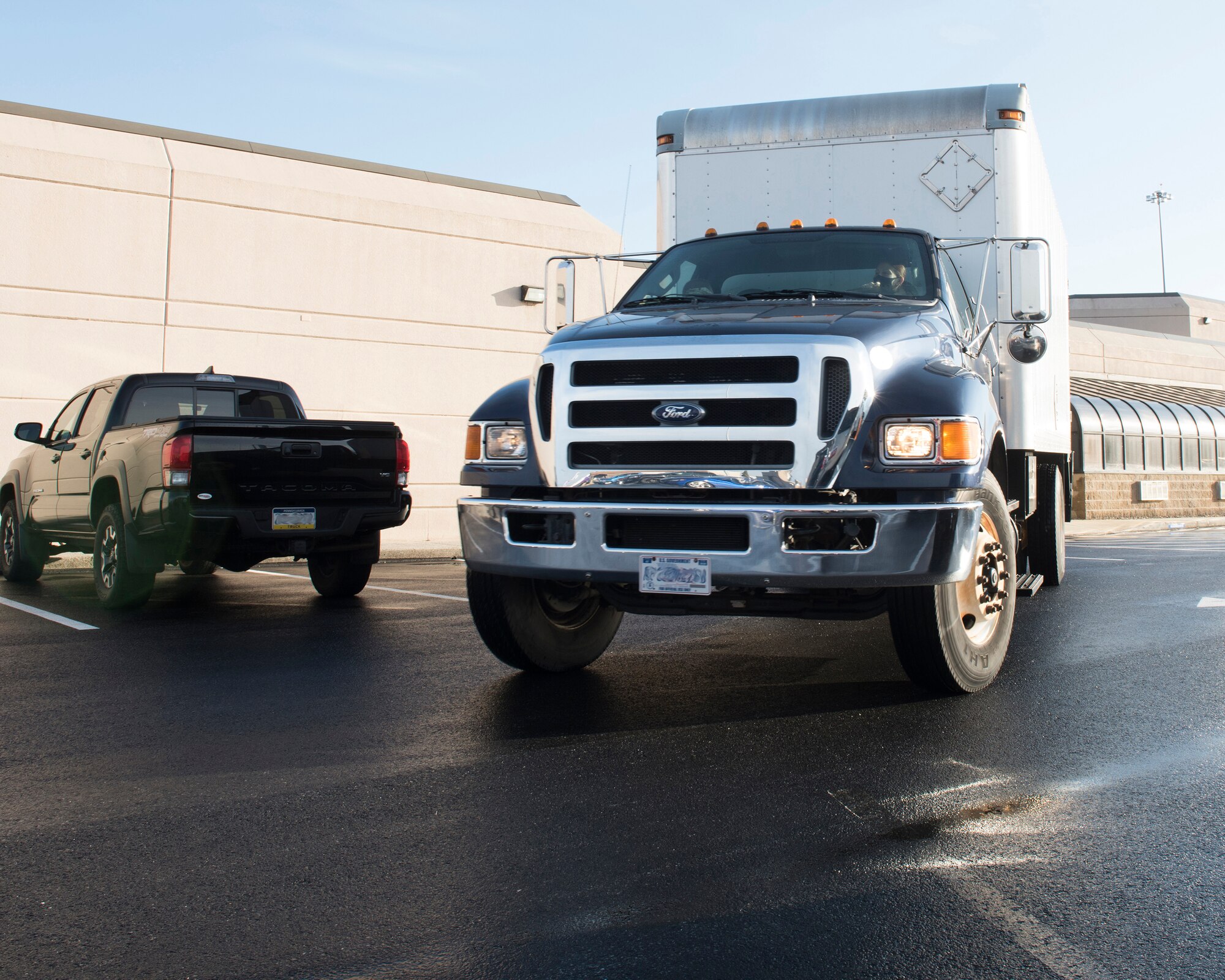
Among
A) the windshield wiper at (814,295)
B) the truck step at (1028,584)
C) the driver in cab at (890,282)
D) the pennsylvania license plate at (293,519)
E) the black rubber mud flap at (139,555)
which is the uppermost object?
the driver in cab at (890,282)

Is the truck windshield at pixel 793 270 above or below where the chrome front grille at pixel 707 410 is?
above

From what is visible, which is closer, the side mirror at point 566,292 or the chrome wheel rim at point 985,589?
the chrome wheel rim at point 985,589

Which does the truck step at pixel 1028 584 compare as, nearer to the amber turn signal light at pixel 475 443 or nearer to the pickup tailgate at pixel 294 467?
the pickup tailgate at pixel 294 467

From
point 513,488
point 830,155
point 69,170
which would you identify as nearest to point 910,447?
point 513,488

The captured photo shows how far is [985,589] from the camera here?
233 inches

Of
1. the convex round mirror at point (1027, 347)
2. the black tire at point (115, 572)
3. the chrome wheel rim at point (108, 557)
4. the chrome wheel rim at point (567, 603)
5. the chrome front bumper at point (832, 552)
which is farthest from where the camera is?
the chrome wheel rim at point (108, 557)

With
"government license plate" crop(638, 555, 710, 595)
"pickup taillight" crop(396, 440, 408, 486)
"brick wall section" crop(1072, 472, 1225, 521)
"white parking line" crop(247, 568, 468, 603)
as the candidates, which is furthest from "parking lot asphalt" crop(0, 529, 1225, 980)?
"brick wall section" crop(1072, 472, 1225, 521)

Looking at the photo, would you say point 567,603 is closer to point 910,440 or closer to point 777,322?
point 777,322

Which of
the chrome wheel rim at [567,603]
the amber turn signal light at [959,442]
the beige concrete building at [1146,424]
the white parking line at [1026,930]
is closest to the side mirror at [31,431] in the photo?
Answer: the chrome wheel rim at [567,603]

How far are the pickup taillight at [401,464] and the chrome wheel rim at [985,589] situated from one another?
5.31 meters

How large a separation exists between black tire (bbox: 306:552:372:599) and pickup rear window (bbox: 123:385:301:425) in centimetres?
129

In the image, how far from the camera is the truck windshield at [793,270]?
6.55 meters

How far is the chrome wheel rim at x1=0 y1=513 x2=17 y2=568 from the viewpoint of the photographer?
11875 mm

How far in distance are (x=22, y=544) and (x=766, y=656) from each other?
8.03 metres
